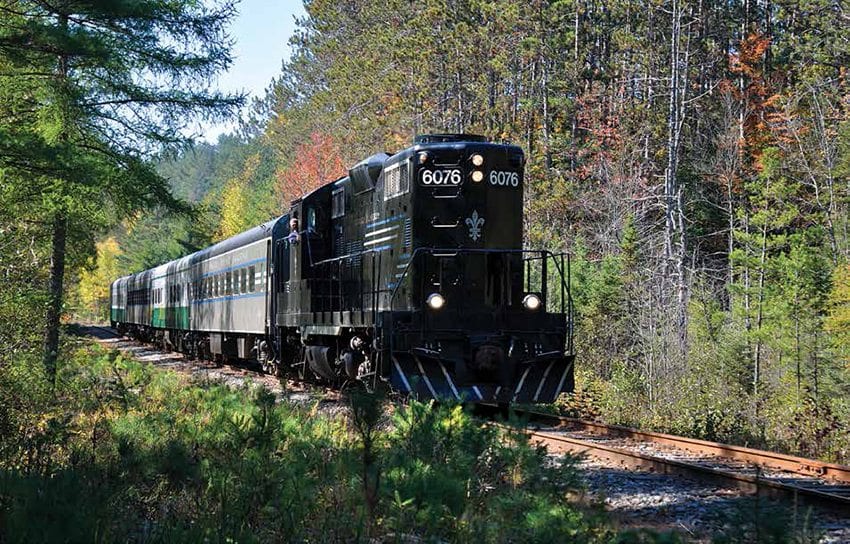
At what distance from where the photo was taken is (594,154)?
40.1 m

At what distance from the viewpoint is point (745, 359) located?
20062mm

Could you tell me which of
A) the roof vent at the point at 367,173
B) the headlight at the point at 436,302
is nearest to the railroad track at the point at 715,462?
the headlight at the point at 436,302

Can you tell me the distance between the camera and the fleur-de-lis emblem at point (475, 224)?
12117mm

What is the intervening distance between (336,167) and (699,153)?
21.9 metres

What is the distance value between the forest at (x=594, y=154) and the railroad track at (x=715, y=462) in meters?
1.67

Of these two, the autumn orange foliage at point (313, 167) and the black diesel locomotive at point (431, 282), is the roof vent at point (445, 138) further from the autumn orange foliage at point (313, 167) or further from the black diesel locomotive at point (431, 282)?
the autumn orange foliage at point (313, 167)

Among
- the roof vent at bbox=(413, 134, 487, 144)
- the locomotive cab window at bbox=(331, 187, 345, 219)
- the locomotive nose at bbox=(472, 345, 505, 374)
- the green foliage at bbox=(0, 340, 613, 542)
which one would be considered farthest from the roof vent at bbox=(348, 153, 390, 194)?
the green foliage at bbox=(0, 340, 613, 542)

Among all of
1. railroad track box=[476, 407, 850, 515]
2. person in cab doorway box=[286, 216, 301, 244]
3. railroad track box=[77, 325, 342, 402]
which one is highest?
person in cab doorway box=[286, 216, 301, 244]

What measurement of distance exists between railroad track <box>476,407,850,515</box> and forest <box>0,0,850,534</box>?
65.7 inches

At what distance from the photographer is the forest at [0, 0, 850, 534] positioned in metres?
13.4

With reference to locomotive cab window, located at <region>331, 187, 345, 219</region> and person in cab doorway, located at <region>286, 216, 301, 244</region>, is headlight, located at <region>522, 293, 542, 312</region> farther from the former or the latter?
person in cab doorway, located at <region>286, 216, 301, 244</region>

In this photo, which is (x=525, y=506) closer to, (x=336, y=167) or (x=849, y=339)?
(x=849, y=339)

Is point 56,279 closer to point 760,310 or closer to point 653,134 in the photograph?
point 760,310

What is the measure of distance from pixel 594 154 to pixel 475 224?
29.2 meters
